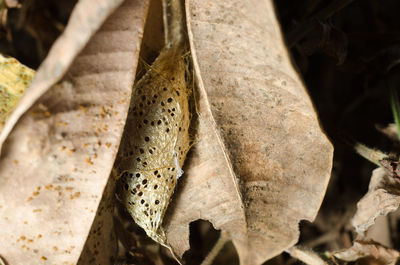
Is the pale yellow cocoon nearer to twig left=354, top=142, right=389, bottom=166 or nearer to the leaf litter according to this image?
the leaf litter

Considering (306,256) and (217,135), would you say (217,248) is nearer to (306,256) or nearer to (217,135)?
(306,256)

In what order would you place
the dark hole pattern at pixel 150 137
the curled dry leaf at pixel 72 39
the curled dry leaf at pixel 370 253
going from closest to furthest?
the curled dry leaf at pixel 72 39
the dark hole pattern at pixel 150 137
the curled dry leaf at pixel 370 253

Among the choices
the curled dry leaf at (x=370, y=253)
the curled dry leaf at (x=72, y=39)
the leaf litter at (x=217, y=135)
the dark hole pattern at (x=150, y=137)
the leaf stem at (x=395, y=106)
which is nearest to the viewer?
the curled dry leaf at (x=72, y=39)

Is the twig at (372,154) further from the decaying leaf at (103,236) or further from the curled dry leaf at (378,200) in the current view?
the decaying leaf at (103,236)

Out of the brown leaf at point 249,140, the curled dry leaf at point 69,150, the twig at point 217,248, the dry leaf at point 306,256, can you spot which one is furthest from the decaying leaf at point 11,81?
the dry leaf at point 306,256

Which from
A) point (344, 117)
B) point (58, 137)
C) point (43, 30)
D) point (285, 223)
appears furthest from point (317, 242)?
point (43, 30)

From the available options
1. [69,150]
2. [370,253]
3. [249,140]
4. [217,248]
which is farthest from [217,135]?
[370,253]

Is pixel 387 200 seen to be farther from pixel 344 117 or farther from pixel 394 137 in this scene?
pixel 344 117
